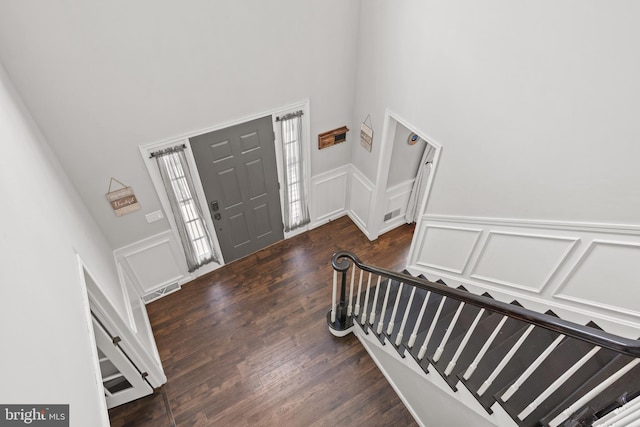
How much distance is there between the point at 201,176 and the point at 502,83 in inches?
120

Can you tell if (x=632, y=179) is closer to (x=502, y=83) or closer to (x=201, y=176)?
(x=502, y=83)

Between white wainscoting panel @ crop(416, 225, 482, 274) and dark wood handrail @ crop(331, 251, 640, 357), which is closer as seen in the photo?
dark wood handrail @ crop(331, 251, 640, 357)

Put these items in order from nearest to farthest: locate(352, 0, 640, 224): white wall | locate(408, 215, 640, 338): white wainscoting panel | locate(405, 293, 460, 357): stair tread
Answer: locate(352, 0, 640, 224): white wall
locate(408, 215, 640, 338): white wainscoting panel
locate(405, 293, 460, 357): stair tread

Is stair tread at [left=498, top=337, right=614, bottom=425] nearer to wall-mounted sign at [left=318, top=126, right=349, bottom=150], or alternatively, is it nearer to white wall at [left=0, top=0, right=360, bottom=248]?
wall-mounted sign at [left=318, top=126, right=349, bottom=150]

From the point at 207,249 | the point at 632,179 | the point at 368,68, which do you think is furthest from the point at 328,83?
the point at 632,179

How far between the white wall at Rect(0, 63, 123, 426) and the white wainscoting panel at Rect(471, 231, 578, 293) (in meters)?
3.13

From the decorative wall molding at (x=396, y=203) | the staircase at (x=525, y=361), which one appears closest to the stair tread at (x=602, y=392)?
the staircase at (x=525, y=361)

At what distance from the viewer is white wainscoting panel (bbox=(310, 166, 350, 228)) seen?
Answer: 16.5ft

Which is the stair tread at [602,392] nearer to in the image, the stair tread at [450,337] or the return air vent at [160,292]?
the stair tread at [450,337]

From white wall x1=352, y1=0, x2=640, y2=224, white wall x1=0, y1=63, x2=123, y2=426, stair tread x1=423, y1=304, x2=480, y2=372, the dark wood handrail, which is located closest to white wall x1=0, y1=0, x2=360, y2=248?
white wall x1=0, y1=63, x2=123, y2=426

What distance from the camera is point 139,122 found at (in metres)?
3.29

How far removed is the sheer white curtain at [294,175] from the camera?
422 cm

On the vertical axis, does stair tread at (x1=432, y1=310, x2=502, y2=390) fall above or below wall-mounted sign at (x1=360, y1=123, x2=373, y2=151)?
below

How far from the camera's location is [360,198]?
16.9 feet
